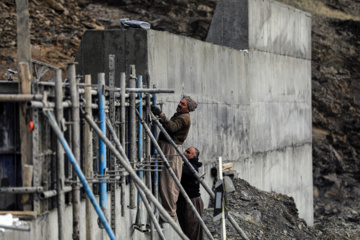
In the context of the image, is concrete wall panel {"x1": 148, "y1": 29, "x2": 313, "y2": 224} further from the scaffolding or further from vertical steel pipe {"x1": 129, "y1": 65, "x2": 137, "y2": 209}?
the scaffolding

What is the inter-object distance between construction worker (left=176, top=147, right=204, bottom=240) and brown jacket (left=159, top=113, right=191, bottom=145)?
10.2 inches

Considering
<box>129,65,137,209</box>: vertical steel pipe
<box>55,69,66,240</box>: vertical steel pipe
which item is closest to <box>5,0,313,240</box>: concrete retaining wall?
<box>55,69,66,240</box>: vertical steel pipe

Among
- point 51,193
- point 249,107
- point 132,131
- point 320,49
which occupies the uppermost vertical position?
point 320,49

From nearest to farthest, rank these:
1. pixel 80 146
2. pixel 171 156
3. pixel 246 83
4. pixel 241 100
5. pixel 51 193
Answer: pixel 51 193, pixel 80 146, pixel 171 156, pixel 241 100, pixel 246 83

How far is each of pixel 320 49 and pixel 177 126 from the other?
20.4 metres

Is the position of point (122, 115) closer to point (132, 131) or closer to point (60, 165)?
point (132, 131)

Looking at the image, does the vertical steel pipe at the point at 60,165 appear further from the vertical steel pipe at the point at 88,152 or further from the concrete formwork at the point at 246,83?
the concrete formwork at the point at 246,83

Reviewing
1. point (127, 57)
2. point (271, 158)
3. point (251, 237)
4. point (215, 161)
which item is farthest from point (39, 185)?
A: point (271, 158)

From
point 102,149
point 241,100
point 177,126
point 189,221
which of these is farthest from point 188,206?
point 241,100

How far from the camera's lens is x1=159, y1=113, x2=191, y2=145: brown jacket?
419 inches

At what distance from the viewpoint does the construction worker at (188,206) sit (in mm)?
10789

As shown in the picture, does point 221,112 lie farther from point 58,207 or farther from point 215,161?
point 58,207

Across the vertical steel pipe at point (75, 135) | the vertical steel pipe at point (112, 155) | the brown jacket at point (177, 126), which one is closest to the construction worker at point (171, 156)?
the brown jacket at point (177, 126)

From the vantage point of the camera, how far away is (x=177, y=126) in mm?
10688
